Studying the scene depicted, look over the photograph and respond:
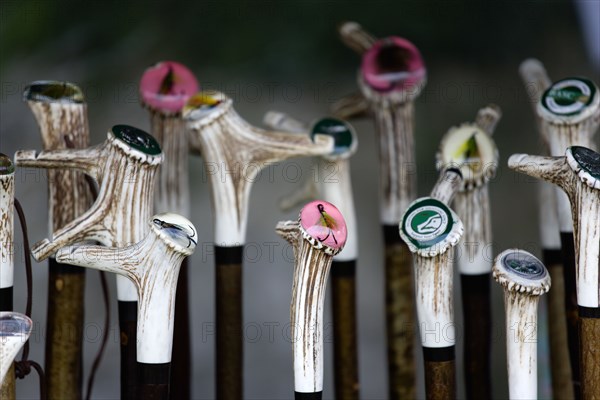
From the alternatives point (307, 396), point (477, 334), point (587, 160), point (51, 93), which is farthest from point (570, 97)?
point (51, 93)

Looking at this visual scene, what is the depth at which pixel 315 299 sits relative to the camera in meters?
0.63

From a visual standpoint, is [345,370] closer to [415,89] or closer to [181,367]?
[181,367]

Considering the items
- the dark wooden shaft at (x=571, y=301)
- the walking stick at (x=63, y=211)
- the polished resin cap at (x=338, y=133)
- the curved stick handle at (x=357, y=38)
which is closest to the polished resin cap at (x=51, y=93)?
the walking stick at (x=63, y=211)

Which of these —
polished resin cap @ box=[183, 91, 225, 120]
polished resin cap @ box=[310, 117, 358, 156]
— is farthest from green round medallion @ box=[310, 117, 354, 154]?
polished resin cap @ box=[183, 91, 225, 120]

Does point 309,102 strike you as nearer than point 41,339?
No

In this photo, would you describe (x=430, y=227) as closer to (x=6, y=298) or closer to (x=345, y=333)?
(x=345, y=333)

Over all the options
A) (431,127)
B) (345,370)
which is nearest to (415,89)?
(345,370)

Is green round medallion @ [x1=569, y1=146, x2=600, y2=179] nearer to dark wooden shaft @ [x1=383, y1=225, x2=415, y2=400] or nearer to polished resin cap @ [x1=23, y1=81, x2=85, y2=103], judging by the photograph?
dark wooden shaft @ [x1=383, y1=225, x2=415, y2=400]

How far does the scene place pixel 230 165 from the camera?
29.5 inches

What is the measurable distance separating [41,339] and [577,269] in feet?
2.70

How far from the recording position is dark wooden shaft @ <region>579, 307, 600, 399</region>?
2.06ft

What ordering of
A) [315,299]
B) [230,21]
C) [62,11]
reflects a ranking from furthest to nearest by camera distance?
[230,21]
[62,11]
[315,299]

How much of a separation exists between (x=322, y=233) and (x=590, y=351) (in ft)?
0.74

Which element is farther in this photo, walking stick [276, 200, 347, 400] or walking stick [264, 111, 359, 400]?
walking stick [264, 111, 359, 400]
